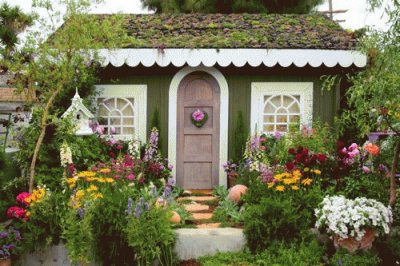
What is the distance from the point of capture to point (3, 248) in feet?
18.6

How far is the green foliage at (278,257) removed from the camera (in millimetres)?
5814

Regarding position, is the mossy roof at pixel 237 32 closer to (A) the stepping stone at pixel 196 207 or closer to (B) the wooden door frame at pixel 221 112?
(B) the wooden door frame at pixel 221 112

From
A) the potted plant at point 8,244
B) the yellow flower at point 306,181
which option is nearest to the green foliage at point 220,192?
the yellow flower at point 306,181

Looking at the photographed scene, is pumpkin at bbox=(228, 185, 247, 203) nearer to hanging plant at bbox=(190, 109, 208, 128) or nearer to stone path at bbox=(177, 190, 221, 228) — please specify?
stone path at bbox=(177, 190, 221, 228)

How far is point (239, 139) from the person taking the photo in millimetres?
9797

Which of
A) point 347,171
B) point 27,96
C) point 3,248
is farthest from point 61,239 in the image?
point 347,171

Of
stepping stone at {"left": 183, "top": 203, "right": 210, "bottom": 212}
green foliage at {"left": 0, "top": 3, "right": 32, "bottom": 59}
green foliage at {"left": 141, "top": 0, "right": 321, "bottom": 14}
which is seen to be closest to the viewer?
green foliage at {"left": 0, "top": 3, "right": 32, "bottom": 59}

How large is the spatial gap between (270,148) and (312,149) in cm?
127

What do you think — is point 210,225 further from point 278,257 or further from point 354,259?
point 354,259

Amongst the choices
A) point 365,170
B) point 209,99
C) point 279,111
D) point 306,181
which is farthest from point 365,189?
point 209,99

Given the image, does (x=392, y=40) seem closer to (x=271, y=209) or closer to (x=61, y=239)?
(x=271, y=209)

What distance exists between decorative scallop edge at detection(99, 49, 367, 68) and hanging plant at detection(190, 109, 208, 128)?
1.05 m

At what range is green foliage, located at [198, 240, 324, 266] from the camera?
5.81m

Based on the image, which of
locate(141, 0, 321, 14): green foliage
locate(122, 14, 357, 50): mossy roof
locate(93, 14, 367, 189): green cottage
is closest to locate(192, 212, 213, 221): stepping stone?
locate(93, 14, 367, 189): green cottage
